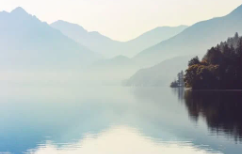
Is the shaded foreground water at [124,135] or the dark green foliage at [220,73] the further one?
the dark green foliage at [220,73]

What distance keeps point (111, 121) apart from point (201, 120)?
16.3 m

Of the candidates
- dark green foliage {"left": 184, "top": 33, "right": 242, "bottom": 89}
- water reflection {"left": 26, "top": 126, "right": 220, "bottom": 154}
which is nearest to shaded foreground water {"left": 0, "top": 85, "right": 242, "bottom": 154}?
water reflection {"left": 26, "top": 126, "right": 220, "bottom": 154}

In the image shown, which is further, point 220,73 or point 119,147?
point 220,73

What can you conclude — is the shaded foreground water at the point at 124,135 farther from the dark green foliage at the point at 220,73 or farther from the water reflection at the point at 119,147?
the dark green foliage at the point at 220,73

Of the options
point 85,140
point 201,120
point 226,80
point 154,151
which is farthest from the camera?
point 226,80

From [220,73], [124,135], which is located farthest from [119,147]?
[220,73]

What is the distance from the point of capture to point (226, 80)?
19488 centimetres

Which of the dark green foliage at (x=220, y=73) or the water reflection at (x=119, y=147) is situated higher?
the dark green foliage at (x=220, y=73)

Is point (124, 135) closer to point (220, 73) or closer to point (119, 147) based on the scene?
point (119, 147)

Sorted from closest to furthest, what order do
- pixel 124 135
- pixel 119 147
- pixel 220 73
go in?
pixel 119 147, pixel 124 135, pixel 220 73

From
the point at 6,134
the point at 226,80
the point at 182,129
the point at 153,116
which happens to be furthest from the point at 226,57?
the point at 6,134

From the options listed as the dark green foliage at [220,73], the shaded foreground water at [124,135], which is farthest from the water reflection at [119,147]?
the dark green foliage at [220,73]

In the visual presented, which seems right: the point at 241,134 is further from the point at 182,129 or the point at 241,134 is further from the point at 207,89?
the point at 207,89

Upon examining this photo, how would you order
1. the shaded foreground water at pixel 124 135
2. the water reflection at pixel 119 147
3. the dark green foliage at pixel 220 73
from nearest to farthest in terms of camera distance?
the water reflection at pixel 119 147
the shaded foreground water at pixel 124 135
the dark green foliage at pixel 220 73
